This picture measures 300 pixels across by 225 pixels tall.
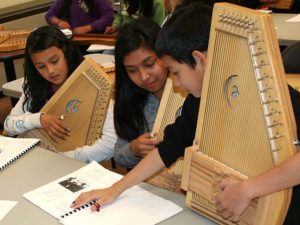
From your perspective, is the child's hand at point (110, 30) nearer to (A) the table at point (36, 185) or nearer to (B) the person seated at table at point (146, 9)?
(B) the person seated at table at point (146, 9)

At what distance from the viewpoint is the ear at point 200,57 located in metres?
1.26

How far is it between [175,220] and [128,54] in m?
0.74

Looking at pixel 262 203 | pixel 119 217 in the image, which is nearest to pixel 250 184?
pixel 262 203

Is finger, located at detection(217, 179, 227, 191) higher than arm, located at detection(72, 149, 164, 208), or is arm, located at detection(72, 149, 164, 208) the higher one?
finger, located at detection(217, 179, 227, 191)

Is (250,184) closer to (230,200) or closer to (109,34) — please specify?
(230,200)

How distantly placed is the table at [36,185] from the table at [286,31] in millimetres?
1844

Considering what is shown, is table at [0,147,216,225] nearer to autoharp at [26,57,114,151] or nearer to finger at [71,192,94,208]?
finger at [71,192,94,208]

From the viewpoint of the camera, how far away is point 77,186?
1541mm

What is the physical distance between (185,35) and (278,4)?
10.4 feet

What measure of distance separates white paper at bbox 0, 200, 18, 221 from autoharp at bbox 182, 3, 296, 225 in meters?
0.57

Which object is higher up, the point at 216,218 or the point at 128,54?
the point at 128,54

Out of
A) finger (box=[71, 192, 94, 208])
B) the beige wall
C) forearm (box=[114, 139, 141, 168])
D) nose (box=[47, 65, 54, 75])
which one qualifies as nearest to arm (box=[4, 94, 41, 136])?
nose (box=[47, 65, 54, 75])

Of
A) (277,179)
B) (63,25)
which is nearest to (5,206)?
(277,179)

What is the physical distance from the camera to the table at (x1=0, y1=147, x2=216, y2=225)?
1.34m
